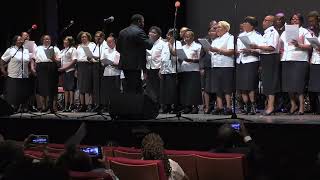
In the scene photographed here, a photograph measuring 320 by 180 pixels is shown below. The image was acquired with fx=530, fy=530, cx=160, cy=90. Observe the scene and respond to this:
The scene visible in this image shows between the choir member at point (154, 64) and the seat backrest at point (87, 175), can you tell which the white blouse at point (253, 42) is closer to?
the choir member at point (154, 64)

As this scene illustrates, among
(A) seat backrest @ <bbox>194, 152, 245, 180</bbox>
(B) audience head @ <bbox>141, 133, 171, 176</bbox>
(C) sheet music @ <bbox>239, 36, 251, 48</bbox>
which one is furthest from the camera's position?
(C) sheet music @ <bbox>239, 36, 251, 48</bbox>

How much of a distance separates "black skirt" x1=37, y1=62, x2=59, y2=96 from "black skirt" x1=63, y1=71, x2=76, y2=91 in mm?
504

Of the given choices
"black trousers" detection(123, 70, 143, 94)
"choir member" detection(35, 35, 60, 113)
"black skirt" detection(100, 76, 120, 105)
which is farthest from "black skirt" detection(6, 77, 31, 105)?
"black trousers" detection(123, 70, 143, 94)

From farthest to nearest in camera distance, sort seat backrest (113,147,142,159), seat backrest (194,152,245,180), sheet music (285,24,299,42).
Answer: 1. sheet music (285,24,299,42)
2. seat backrest (113,147,142,159)
3. seat backrest (194,152,245,180)

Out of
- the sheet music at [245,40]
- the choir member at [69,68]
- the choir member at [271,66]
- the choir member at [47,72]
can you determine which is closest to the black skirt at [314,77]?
the choir member at [271,66]

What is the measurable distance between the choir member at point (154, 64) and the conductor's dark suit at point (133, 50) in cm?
168

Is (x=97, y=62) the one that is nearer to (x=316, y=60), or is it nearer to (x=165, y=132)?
(x=165, y=132)

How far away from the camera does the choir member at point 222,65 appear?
8.93 meters

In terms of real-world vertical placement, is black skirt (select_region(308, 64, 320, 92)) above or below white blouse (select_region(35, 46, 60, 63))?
below

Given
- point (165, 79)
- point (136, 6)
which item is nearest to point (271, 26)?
point (165, 79)

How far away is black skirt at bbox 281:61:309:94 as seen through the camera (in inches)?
336

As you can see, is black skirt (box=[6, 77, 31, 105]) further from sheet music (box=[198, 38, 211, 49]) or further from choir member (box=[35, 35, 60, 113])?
sheet music (box=[198, 38, 211, 49])

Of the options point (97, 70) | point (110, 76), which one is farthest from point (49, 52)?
point (110, 76)

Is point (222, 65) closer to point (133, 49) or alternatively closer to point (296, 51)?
point (296, 51)
